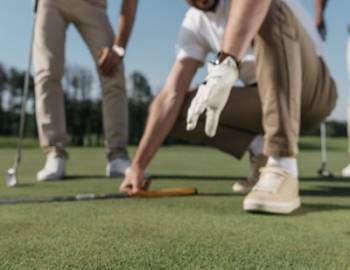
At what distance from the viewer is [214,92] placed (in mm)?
1505

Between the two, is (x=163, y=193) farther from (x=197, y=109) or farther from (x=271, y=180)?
(x=197, y=109)

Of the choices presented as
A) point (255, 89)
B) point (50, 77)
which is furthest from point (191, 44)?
point (50, 77)

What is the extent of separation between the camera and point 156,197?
2.24 m

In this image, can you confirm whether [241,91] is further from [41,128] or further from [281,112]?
[41,128]

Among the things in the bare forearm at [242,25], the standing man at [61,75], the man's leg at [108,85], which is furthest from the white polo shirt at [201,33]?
the man's leg at [108,85]

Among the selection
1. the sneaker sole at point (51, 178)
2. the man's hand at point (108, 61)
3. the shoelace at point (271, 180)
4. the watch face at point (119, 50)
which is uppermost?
the watch face at point (119, 50)

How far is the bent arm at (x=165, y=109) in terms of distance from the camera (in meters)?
2.34

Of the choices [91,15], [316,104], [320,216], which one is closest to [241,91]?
[316,104]

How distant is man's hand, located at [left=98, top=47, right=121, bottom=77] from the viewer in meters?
3.29

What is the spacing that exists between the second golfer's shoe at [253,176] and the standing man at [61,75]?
1.10 metres

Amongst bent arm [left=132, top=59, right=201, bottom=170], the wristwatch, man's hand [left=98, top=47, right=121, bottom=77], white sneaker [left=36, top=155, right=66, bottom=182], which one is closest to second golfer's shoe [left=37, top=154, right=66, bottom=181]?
white sneaker [left=36, top=155, right=66, bottom=182]

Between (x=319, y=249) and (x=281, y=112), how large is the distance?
0.72m

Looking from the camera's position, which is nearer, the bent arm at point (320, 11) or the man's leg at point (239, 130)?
the man's leg at point (239, 130)

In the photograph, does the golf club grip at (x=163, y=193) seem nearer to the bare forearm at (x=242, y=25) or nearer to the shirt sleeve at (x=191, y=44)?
the shirt sleeve at (x=191, y=44)
